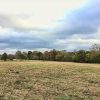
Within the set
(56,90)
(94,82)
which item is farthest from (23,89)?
(94,82)

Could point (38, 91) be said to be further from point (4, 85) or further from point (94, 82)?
point (94, 82)

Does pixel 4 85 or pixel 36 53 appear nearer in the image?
pixel 4 85

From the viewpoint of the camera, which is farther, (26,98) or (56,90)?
(56,90)

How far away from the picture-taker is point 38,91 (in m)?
15.0

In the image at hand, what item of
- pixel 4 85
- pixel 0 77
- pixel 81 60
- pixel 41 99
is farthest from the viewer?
pixel 81 60

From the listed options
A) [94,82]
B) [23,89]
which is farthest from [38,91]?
[94,82]

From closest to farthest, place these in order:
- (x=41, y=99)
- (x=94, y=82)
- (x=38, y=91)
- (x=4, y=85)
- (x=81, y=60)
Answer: (x=41, y=99) → (x=38, y=91) → (x=4, y=85) → (x=94, y=82) → (x=81, y=60)

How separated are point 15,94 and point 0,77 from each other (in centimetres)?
500

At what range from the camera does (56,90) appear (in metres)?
15.6

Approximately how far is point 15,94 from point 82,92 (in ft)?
13.4

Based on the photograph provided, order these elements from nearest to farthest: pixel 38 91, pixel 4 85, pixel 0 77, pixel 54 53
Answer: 1. pixel 38 91
2. pixel 4 85
3. pixel 0 77
4. pixel 54 53

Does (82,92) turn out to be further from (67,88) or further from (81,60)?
(81,60)

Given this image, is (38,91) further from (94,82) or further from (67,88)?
(94,82)

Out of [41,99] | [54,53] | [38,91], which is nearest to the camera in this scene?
[41,99]
